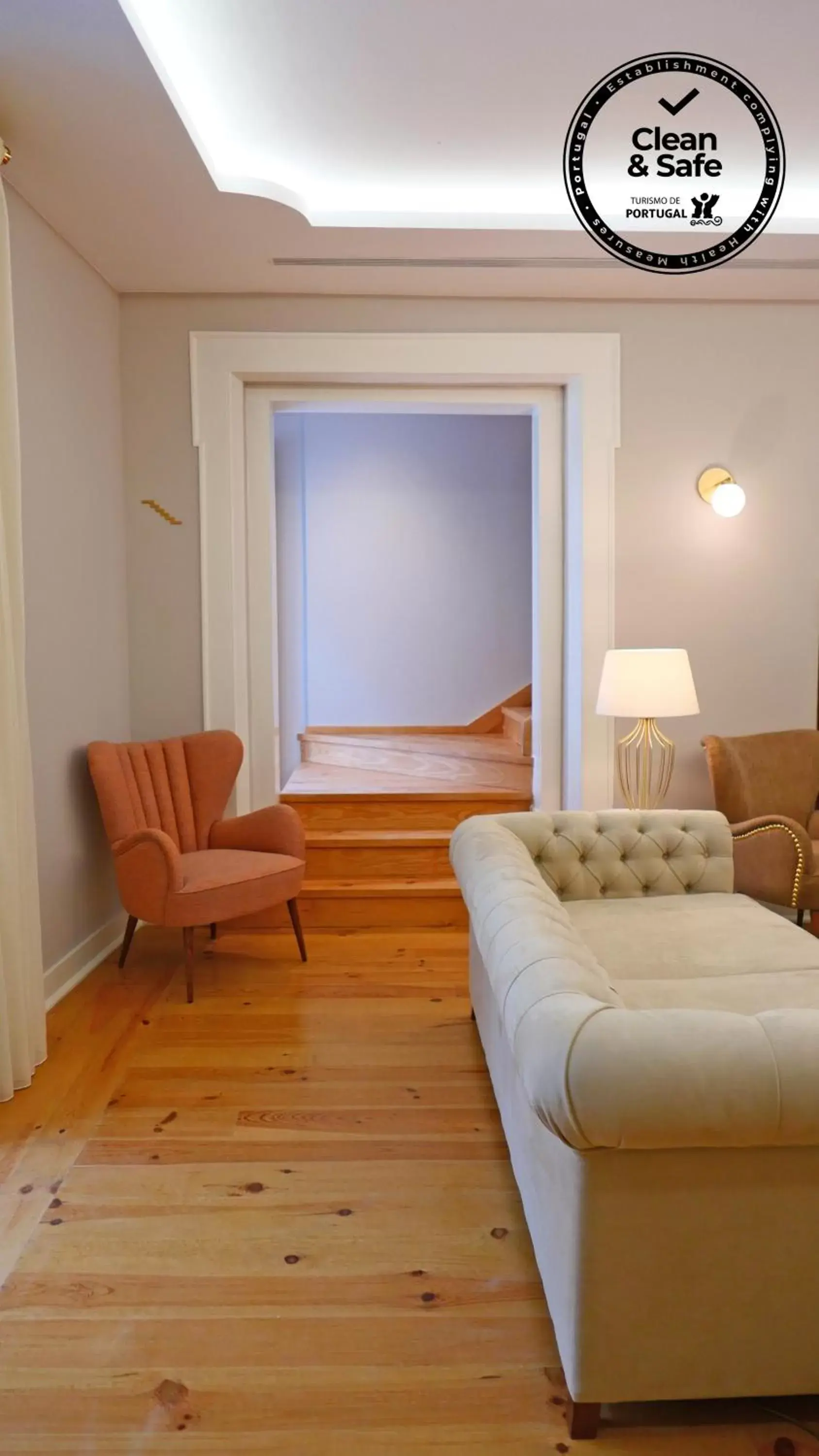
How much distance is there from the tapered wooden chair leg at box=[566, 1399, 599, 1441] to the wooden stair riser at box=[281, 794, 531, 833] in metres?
3.35

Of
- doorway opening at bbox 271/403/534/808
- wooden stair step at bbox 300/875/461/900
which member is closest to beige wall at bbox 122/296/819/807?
wooden stair step at bbox 300/875/461/900

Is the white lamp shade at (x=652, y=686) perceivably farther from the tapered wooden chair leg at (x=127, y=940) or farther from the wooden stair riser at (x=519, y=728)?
the tapered wooden chair leg at (x=127, y=940)

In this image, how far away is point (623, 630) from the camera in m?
4.60

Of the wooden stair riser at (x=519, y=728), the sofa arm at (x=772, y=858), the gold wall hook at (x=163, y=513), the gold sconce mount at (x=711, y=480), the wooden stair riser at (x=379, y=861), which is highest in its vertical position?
the gold sconce mount at (x=711, y=480)

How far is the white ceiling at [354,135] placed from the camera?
2699 millimetres

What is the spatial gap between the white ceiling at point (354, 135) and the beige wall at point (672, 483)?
124 mm

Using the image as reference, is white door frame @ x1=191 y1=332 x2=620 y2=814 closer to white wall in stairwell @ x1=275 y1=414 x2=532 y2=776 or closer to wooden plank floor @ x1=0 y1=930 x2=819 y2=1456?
wooden plank floor @ x1=0 y1=930 x2=819 y2=1456

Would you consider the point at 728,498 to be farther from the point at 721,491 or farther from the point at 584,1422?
the point at 584,1422

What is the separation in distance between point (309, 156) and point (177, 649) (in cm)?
204

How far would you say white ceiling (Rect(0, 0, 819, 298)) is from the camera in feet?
8.86

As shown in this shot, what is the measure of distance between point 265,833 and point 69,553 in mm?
1312

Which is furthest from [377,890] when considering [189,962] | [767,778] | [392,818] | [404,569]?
[404,569]

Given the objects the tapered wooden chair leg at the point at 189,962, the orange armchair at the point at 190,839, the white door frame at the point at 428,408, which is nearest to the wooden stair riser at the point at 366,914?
the orange armchair at the point at 190,839

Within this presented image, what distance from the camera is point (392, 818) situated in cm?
495
